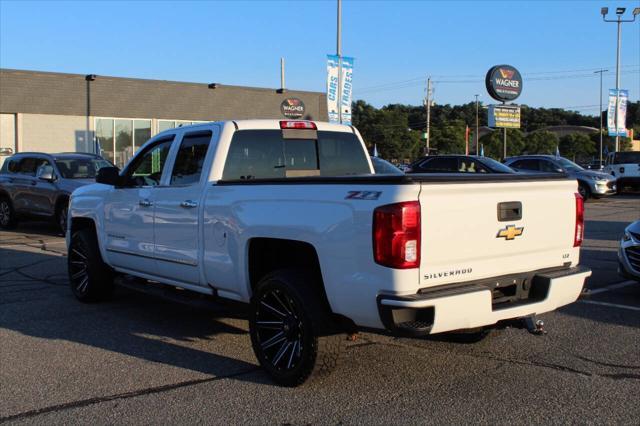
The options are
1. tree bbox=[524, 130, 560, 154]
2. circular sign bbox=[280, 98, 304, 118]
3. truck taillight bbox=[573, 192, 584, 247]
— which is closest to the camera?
truck taillight bbox=[573, 192, 584, 247]

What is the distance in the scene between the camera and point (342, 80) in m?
23.2

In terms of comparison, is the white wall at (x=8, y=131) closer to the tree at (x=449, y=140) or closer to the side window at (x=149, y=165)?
the side window at (x=149, y=165)

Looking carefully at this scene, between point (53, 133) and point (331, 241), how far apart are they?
3251cm

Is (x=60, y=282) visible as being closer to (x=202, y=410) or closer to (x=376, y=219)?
(x=202, y=410)

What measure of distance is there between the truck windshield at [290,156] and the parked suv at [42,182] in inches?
370

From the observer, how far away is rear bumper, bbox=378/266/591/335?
4.07 m

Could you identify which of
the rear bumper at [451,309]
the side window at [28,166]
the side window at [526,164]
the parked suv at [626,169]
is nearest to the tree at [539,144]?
the parked suv at [626,169]

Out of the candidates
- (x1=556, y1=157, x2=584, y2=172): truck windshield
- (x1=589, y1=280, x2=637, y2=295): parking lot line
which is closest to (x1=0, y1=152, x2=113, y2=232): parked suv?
(x1=589, y1=280, x2=637, y2=295): parking lot line

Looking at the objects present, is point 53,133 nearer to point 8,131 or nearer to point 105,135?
point 8,131

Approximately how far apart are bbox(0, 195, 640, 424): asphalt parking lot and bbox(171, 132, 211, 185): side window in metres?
1.53

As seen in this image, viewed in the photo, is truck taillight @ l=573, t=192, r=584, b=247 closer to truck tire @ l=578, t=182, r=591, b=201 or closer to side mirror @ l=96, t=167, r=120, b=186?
side mirror @ l=96, t=167, r=120, b=186

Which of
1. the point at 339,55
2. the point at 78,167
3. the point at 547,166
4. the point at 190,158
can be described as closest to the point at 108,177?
the point at 190,158

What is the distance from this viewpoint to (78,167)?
1542 cm

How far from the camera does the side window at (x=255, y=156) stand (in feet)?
19.6
